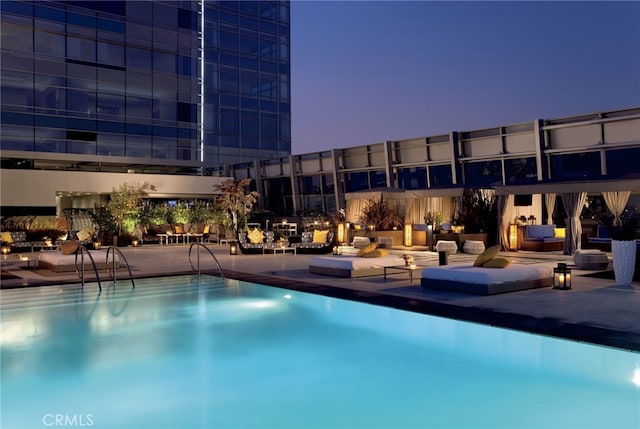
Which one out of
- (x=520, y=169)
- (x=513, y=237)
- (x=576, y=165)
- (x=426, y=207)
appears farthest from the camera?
(x=426, y=207)

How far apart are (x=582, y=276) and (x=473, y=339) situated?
6402 millimetres

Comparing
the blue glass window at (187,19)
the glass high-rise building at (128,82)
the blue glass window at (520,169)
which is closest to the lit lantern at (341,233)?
the blue glass window at (520,169)

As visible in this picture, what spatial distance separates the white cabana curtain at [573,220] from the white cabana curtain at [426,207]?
5.28m

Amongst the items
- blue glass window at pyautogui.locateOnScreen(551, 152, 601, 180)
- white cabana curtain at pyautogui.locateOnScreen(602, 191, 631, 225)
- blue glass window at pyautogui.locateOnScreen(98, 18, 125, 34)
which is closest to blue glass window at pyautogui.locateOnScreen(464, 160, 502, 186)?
blue glass window at pyautogui.locateOnScreen(551, 152, 601, 180)

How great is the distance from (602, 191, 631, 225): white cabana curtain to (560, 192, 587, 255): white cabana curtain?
101cm

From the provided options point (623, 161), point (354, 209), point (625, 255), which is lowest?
point (625, 255)

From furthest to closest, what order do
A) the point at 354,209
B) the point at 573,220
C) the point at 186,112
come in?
the point at 186,112 → the point at 354,209 → the point at 573,220

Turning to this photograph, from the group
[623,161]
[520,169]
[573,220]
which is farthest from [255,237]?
[623,161]

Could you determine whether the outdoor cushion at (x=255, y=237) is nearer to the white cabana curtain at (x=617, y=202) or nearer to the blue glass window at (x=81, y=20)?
the white cabana curtain at (x=617, y=202)

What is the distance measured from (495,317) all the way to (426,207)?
52.4 feet

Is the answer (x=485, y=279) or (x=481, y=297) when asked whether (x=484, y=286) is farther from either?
(x=481, y=297)

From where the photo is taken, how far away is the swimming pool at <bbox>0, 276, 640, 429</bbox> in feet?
16.2

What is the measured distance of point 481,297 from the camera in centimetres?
938

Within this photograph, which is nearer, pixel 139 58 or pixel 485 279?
pixel 485 279
